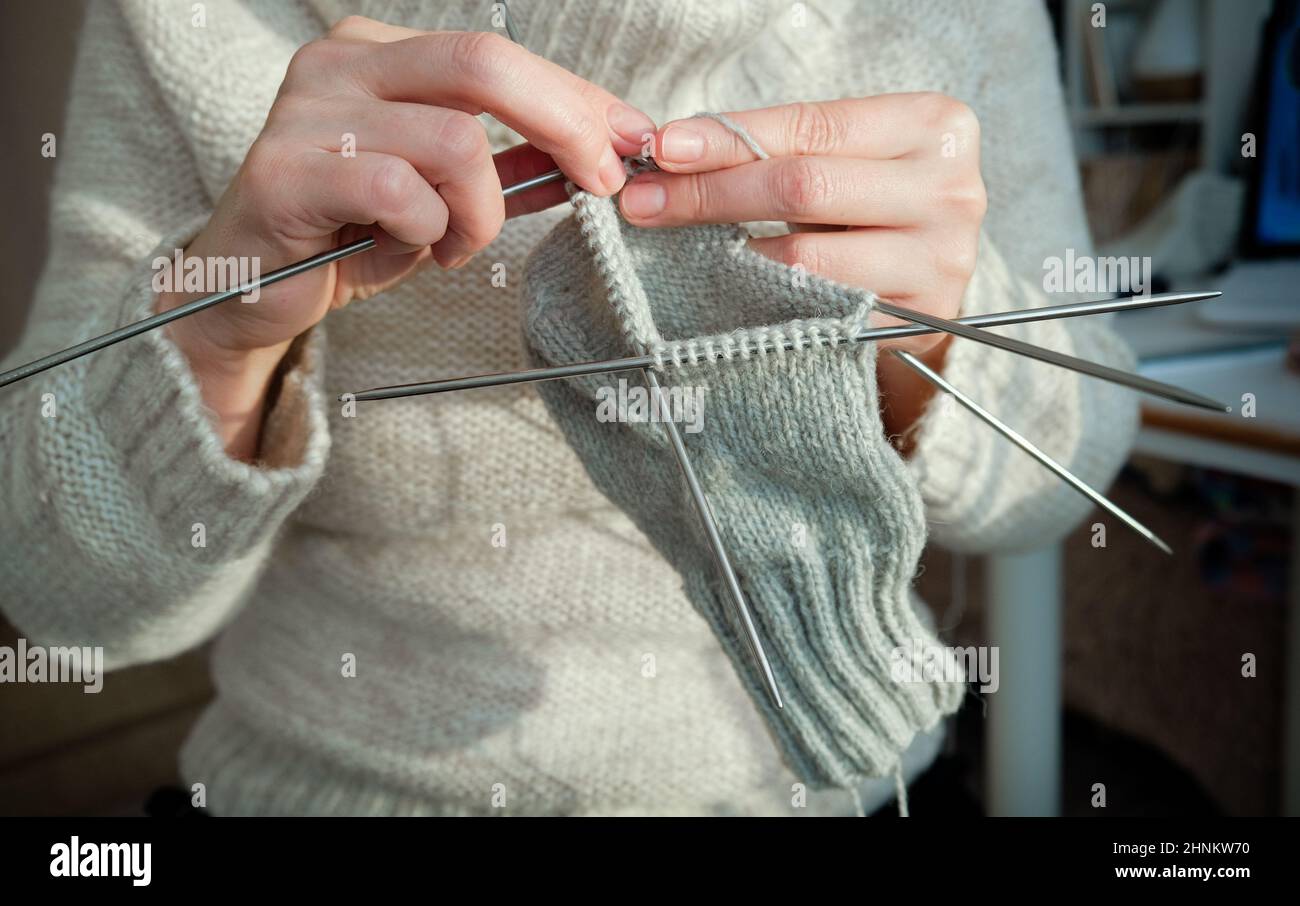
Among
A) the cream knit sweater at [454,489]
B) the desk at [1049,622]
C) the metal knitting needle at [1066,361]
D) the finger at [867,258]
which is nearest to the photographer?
the metal knitting needle at [1066,361]

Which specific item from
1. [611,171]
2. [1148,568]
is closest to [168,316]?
[611,171]

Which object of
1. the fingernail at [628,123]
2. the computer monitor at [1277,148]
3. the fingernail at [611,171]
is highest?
the computer monitor at [1277,148]

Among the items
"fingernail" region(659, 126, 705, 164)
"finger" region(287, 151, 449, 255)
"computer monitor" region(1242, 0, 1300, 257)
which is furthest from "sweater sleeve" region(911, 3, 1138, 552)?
"computer monitor" region(1242, 0, 1300, 257)

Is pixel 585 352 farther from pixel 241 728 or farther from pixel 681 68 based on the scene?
pixel 241 728

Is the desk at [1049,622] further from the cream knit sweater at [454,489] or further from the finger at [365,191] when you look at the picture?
the finger at [365,191]

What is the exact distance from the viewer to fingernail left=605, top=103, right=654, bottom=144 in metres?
0.52

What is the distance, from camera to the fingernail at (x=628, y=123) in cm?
52

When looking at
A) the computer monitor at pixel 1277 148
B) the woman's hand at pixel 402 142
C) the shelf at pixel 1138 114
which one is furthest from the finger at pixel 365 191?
the shelf at pixel 1138 114

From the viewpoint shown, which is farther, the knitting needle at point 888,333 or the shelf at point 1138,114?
the shelf at point 1138,114

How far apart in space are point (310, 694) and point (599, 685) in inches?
8.4

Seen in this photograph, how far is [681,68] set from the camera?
25.5 inches

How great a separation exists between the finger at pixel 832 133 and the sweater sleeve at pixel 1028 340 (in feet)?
0.57

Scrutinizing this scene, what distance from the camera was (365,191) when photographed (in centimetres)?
46
